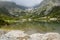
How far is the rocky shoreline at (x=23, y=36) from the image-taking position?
11.4 feet

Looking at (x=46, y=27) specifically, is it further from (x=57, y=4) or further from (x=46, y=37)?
(x=57, y=4)

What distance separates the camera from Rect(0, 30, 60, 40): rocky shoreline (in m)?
3.47

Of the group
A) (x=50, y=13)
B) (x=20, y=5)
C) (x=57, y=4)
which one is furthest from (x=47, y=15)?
(x=20, y=5)

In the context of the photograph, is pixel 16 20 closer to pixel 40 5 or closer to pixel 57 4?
pixel 40 5

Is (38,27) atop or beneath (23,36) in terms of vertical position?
atop

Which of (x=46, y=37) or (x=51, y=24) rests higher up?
(x=51, y=24)

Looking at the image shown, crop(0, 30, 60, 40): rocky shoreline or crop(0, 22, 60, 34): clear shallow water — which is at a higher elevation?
crop(0, 22, 60, 34): clear shallow water

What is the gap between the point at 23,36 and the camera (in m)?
3.55

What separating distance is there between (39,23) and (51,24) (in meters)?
0.27

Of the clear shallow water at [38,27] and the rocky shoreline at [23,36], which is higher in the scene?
the clear shallow water at [38,27]

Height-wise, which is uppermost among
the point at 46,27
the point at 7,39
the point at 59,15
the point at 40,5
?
the point at 40,5

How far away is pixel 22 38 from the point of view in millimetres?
3541

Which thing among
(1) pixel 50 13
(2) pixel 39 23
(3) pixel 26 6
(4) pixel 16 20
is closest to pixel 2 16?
(4) pixel 16 20

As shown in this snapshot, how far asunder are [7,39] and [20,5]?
83 cm
